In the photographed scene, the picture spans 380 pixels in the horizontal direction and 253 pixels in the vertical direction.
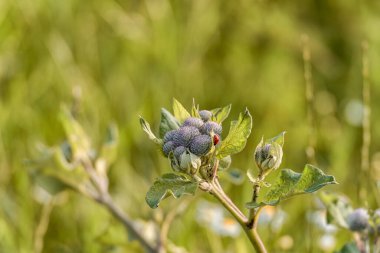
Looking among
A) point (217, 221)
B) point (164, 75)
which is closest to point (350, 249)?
point (217, 221)

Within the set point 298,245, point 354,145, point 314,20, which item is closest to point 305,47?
point 298,245

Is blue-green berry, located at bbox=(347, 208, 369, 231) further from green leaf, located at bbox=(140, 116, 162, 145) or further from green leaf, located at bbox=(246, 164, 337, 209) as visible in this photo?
green leaf, located at bbox=(140, 116, 162, 145)

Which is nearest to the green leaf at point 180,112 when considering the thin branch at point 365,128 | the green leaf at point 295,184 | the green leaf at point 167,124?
the green leaf at point 167,124

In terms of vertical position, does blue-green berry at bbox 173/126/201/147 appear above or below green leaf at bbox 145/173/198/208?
above

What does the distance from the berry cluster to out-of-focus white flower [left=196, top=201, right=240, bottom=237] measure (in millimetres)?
651

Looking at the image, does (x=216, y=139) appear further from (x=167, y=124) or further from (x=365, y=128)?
(x=365, y=128)

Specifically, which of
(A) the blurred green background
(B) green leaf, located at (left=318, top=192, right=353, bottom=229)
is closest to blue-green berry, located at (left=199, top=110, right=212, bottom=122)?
(B) green leaf, located at (left=318, top=192, right=353, bottom=229)

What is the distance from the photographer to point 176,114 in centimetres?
72

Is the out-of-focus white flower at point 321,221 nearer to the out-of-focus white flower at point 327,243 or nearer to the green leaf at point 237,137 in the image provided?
the out-of-focus white flower at point 327,243

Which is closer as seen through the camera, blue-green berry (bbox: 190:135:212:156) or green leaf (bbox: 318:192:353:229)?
blue-green berry (bbox: 190:135:212:156)

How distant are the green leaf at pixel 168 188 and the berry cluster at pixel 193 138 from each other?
3 cm

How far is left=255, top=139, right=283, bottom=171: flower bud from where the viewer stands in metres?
0.66

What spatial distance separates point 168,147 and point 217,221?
73 centimetres

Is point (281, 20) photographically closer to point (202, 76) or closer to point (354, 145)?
point (202, 76)
